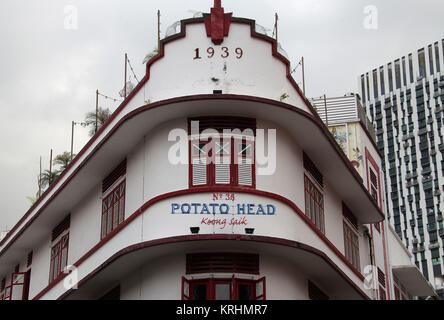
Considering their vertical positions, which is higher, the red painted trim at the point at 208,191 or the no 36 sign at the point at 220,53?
the no 36 sign at the point at 220,53

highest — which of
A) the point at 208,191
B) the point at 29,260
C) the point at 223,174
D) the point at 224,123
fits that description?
the point at 224,123

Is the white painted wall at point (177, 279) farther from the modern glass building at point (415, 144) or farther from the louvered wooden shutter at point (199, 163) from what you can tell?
the modern glass building at point (415, 144)

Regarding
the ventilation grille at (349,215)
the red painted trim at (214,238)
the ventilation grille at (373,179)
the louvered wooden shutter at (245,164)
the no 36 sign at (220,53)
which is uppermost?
the ventilation grille at (373,179)

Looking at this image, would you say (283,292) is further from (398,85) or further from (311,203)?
(398,85)

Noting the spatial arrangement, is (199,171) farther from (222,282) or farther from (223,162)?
(222,282)

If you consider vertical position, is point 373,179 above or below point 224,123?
above

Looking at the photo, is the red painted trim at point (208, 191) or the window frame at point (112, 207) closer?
the red painted trim at point (208, 191)

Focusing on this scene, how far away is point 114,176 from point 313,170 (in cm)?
Result: 609

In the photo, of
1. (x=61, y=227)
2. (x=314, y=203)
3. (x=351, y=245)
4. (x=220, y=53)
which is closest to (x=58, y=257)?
(x=61, y=227)

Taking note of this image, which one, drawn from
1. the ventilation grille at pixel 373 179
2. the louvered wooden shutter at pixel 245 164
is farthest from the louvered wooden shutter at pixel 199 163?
the ventilation grille at pixel 373 179

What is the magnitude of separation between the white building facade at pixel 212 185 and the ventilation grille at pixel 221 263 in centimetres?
3

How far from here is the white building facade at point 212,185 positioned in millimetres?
23891

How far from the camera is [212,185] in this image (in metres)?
24.6

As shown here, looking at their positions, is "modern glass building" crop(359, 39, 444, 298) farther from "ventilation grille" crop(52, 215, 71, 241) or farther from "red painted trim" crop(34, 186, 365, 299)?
"red painted trim" crop(34, 186, 365, 299)
